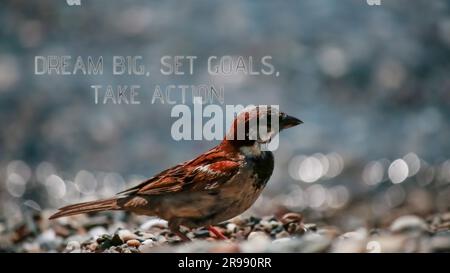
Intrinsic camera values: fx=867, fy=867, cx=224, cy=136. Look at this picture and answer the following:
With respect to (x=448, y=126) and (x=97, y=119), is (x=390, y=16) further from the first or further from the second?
(x=97, y=119)

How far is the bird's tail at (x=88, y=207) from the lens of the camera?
498 centimetres

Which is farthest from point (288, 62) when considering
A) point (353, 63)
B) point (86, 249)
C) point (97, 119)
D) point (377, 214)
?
point (86, 249)

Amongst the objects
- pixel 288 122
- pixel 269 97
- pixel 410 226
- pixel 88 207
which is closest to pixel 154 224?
pixel 88 207

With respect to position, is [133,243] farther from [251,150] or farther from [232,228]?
[251,150]

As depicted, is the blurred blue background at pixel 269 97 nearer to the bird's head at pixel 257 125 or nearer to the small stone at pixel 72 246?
the small stone at pixel 72 246

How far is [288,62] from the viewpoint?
9680 millimetres

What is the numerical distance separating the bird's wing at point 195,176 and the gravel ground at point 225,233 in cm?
32

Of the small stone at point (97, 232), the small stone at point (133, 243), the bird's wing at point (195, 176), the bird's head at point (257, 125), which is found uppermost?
the bird's head at point (257, 125)

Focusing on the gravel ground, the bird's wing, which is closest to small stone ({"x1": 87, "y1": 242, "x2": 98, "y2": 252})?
the gravel ground

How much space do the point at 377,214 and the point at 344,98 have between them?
236 cm

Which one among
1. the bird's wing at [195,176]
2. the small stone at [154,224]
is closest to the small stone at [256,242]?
the bird's wing at [195,176]

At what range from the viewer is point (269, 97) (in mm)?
9125

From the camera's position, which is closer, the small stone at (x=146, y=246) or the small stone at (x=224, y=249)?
the small stone at (x=224, y=249)

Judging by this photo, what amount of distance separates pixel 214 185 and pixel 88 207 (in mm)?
753
